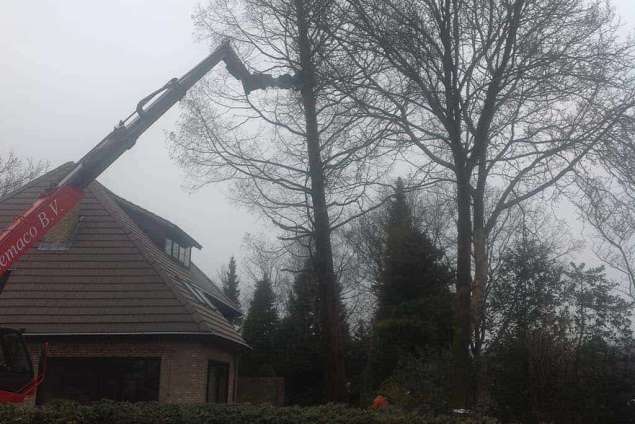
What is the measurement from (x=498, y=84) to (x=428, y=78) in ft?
4.45

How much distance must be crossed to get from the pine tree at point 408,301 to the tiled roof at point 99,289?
7952 mm

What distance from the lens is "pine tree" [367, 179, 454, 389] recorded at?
26.6 m

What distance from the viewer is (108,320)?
17.9 metres

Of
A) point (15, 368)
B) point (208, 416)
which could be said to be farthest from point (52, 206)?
point (208, 416)

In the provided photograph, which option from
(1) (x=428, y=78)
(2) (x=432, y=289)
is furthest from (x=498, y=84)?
(2) (x=432, y=289)

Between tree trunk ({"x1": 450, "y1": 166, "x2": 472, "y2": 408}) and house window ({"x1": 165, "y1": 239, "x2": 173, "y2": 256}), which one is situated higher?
house window ({"x1": 165, "y1": 239, "x2": 173, "y2": 256})

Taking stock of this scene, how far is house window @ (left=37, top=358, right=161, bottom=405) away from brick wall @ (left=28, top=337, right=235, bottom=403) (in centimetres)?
25

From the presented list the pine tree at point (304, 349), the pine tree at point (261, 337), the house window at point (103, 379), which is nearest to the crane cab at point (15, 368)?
the house window at point (103, 379)

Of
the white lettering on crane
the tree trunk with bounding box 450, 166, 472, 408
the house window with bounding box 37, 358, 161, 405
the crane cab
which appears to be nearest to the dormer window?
the house window with bounding box 37, 358, 161, 405

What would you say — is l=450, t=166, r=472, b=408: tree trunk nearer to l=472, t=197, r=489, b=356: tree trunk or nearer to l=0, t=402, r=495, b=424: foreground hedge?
l=472, t=197, r=489, b=356: tree trunk

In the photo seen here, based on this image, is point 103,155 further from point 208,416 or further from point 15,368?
point 208,416

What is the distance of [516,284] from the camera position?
14703 mm

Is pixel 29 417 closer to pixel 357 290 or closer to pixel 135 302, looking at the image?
pixel 135 302

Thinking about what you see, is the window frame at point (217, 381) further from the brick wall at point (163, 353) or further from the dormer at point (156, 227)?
the dormer at point (156, 227)
